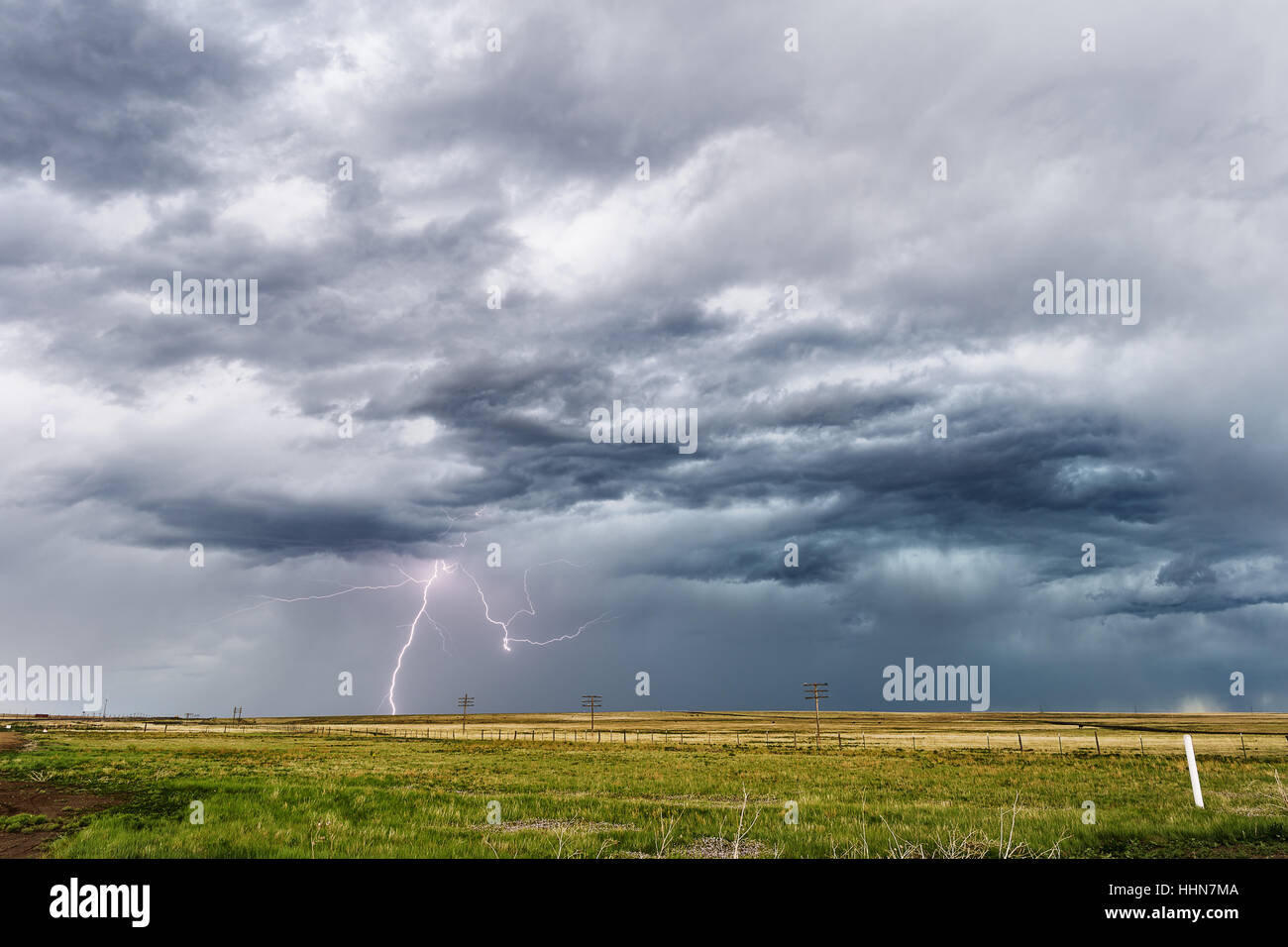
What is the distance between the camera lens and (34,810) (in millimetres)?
20594

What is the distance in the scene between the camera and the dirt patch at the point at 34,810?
15.8 meters

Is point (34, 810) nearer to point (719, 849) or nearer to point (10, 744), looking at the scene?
point (719, 849)

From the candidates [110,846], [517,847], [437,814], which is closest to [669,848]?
[517,847]

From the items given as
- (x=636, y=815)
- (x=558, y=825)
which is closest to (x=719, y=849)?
(x=558, y=825)

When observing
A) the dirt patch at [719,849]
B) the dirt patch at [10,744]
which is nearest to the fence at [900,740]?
the dirt patch at [10,744]

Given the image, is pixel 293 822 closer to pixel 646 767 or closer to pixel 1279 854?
pixel 1279 854

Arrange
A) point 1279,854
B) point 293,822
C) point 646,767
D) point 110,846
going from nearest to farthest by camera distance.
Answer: point 1279,854, point 110,846, point 293,822, point 646,767

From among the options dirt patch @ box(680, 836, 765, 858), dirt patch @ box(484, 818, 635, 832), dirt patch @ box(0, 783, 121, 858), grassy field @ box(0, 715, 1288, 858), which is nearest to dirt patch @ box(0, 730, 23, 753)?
grassy field @ box(0, 715, 1288, 858)

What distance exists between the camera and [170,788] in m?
26.0

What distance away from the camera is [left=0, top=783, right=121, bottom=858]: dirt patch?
15828 mm
